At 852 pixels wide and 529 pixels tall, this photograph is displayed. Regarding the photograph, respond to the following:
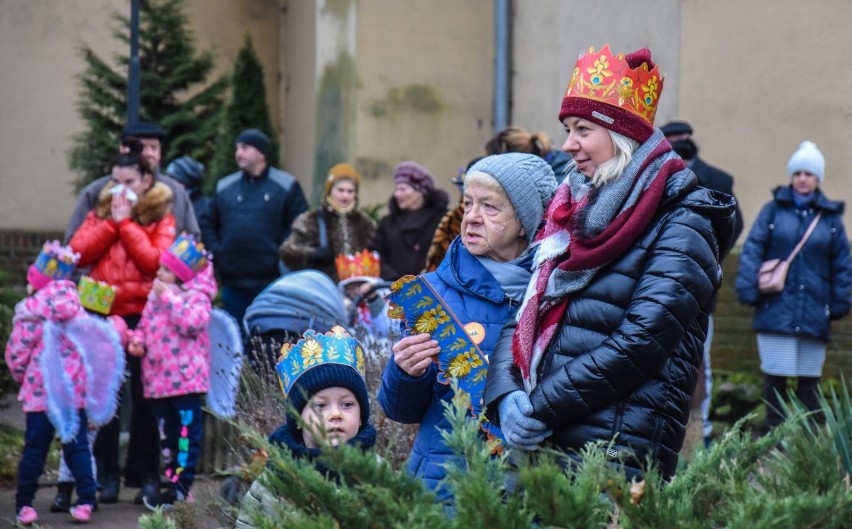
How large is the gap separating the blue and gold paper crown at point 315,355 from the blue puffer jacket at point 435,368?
8.5 inches

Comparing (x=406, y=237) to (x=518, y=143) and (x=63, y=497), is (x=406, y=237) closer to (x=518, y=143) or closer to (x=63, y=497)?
(x=518, y=143)

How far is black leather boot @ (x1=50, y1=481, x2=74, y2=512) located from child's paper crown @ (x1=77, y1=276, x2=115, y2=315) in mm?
927

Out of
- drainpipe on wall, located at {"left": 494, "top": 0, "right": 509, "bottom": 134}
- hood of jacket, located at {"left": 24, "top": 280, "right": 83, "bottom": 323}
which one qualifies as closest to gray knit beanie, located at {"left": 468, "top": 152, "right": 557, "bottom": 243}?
hood of jacket, located at {"left": 24, "top": 280, "right": 83, "bottom": 323}

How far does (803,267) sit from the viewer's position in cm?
937

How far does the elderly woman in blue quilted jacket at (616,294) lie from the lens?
356 centimetres

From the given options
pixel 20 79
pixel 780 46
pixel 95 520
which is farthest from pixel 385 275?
pixel 20 79

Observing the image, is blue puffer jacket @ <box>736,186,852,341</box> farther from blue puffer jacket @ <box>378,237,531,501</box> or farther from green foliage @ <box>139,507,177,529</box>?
green foliage @ <box>139,507,177,529</box>

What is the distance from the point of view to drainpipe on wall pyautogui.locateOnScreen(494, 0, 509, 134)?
554 inches

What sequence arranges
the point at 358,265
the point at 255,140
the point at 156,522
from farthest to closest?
1. the point at 255,140
2. the point at 358,265
3. the point at 156,522

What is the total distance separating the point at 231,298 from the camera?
10.4m

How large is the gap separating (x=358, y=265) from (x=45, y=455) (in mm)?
2268

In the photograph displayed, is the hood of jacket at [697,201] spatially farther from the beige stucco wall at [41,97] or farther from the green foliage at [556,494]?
the beige stucco wall at [41,97]

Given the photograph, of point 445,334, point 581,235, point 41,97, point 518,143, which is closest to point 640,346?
point 581,235

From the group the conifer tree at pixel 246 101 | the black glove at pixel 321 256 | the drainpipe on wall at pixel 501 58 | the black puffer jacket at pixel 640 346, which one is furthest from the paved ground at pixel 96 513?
the conifer tree at pixel 246 101
